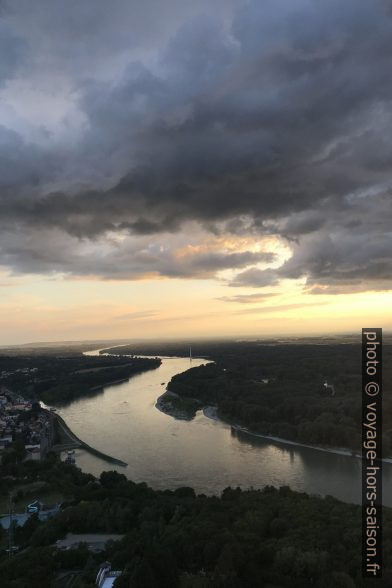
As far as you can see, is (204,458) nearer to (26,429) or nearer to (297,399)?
(297,399)

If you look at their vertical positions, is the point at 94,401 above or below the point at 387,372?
below

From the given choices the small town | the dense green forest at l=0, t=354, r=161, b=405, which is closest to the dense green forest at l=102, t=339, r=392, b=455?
A: the small town

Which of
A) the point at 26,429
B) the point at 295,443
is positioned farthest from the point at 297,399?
the point at 26,429

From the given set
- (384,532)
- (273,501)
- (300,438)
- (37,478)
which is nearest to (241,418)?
(300,438)

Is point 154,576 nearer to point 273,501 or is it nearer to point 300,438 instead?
point 273,501

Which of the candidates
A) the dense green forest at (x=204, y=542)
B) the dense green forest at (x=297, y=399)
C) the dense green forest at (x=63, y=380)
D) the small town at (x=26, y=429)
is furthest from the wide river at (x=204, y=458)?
the dense green forest at (x=63, y=380)

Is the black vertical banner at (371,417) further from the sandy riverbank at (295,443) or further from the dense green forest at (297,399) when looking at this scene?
the dense green forest at (297,399)
